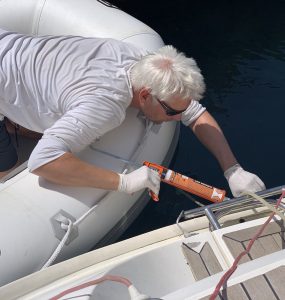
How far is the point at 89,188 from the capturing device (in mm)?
1471

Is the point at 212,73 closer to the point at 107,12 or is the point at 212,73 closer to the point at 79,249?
the point at 107,12

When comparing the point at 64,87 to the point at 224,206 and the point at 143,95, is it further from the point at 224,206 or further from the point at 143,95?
the point at 224,206

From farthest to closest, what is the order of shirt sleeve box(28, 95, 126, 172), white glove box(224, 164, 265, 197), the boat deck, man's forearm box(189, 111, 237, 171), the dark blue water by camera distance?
the dark blue water, man's forearm box(189, 111, 237, 171), white glove box(224, 164, 265, 197), shirt sleeve box(28, 95, 126, 172), the boat deck

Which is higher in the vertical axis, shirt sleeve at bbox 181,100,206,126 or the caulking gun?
shirt sleeve at bbox 181,100,206,126

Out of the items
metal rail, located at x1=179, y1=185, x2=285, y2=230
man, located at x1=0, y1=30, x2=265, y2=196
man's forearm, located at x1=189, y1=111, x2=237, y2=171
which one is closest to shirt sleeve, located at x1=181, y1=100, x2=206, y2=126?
man's forearm, located at x1=189, y1=111, x2=237, y2=171

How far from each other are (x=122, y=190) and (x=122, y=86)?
321 millimetres

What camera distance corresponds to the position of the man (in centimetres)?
136

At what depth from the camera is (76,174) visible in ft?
4.54

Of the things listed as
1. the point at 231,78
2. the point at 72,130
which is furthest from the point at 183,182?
the point at 231,78

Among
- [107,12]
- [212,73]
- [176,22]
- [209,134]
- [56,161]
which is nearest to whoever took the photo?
[56,161]

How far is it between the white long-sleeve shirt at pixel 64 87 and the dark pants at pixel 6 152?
7 cm

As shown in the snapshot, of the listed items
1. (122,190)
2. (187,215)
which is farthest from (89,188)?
(187,215)

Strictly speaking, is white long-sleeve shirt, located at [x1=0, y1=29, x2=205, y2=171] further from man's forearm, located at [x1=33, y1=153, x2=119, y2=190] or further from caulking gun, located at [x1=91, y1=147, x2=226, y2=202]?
caulking gun, located at [x1=91, y1=147, x2=226, y2=202]

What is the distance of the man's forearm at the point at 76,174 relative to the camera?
1354mm
